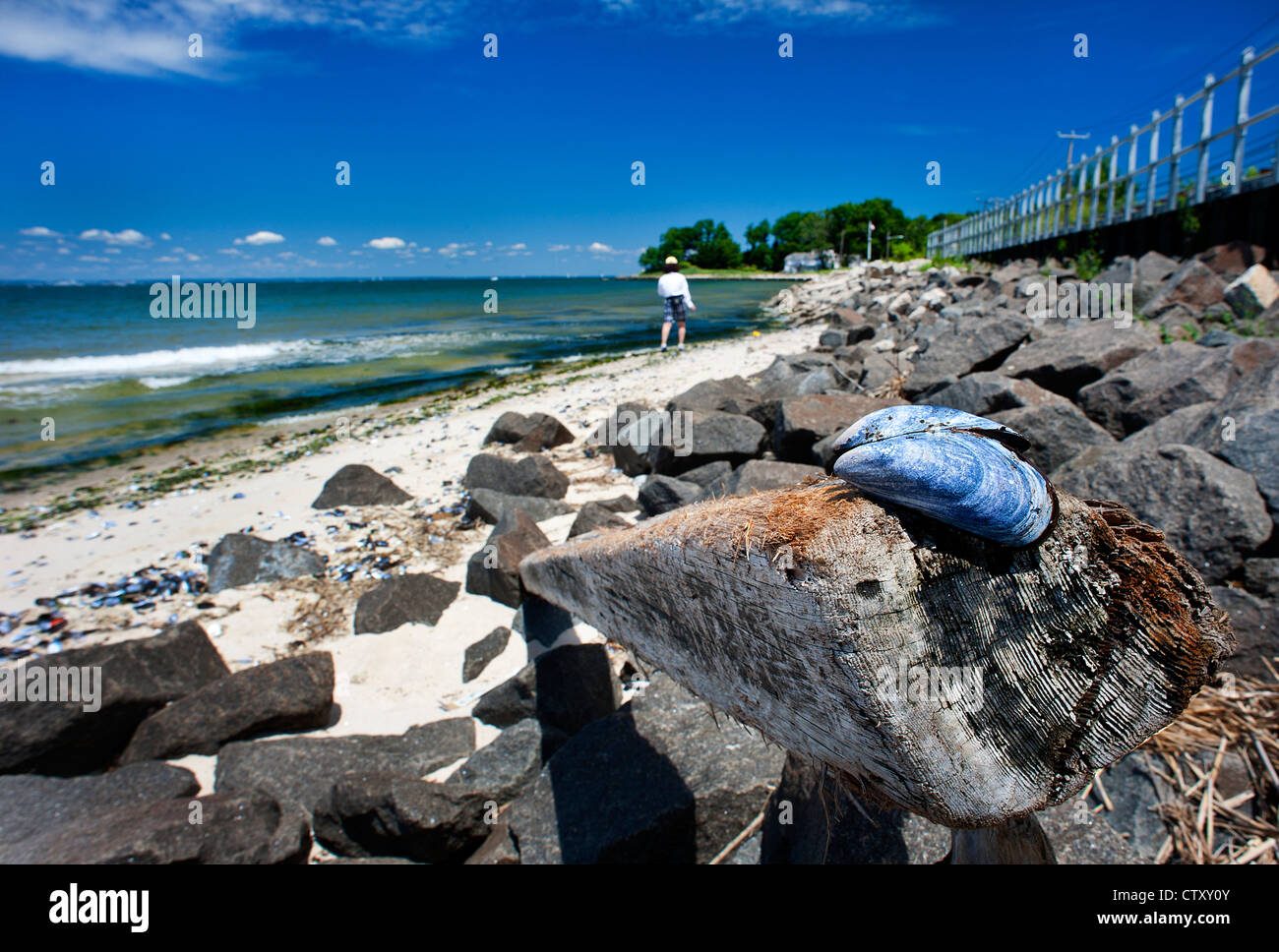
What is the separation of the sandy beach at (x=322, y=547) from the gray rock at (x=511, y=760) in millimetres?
360

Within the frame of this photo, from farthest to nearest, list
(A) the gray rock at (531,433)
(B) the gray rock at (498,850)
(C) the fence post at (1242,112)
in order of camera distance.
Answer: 1. (C) the fence post at (1242,112)
2. (A) the gray rock at (531,433)
3. (B) the gray rock at (498,850)

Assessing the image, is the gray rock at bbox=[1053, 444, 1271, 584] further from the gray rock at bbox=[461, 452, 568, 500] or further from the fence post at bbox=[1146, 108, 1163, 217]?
the fence post at bbox=[1146, 108, 1163, 217]

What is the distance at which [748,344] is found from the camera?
58.3 ft

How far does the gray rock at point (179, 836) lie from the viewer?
2223mm

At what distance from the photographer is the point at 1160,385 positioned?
4.21m

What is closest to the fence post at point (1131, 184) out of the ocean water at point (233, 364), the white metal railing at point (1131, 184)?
the white metal railing at point (1131, 184)

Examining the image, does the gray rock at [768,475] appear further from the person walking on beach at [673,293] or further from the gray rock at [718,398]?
the person walking on beach at [673,293]

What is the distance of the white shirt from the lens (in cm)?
1599

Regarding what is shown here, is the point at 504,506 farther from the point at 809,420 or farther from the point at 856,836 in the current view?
the point at 856,836

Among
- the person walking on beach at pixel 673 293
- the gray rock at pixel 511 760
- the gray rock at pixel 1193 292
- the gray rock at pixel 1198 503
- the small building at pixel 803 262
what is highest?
the small building at pixel 803 262

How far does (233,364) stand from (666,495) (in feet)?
61.1

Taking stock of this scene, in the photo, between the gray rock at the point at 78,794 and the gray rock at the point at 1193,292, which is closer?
the gray rock at the point at 78,794
